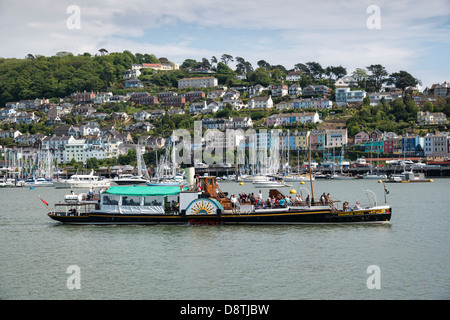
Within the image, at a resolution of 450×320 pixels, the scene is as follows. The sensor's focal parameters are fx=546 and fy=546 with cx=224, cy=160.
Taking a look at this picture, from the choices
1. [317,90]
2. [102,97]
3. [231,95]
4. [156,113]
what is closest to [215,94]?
[231,95]

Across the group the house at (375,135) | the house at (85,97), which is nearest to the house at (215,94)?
the house at (85,97)

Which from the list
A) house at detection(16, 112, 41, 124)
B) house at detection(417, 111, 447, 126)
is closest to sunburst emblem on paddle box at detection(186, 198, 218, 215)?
house at detection(417, 111, 447, 126)

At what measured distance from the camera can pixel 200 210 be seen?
3528 centimetres

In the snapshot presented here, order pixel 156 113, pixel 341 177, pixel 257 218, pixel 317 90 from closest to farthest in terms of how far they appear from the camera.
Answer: pixel 257 218 → pixel 341 177 → pixel 156 113 → pixel 317 90

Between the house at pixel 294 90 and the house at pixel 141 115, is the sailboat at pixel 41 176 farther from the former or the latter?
the house at pixel 294 90

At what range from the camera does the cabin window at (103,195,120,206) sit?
36594mm

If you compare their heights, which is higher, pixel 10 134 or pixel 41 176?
pixel 10 134

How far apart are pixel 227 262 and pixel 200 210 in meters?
10.1

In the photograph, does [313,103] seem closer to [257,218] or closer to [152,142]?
[152,142]

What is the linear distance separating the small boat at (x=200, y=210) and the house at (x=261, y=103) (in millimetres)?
135269

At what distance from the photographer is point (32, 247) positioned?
99.2 ft

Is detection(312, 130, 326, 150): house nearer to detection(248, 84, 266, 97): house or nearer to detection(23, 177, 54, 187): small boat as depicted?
detection(248, 84, 266, 97): house

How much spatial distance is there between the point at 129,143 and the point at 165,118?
50.3 feet
